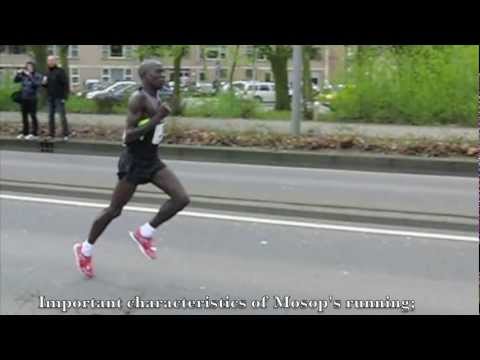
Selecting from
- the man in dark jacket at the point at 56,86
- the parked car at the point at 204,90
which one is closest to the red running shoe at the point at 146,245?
the man in dark jacket at the point at 56,86

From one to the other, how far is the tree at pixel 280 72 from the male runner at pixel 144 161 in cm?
1819

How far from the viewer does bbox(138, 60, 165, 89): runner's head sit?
536cm

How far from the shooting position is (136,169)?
217 inches

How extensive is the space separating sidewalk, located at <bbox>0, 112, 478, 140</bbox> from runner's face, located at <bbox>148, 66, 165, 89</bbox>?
995 cm

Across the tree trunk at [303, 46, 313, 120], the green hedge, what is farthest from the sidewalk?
the tree trunk at [303, 46, 313, 120]

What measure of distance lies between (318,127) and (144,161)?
39.1 feet

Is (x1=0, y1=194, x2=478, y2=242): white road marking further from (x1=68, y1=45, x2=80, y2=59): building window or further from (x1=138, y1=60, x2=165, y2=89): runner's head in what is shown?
(x1=68, y1=45, x2=80, y2=59): building window

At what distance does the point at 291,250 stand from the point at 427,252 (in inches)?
51.0

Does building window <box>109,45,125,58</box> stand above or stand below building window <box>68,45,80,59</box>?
below

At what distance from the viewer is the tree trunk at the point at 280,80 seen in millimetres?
25531

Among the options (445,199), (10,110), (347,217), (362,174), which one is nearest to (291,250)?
(347,217)

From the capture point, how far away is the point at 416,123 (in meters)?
18.1

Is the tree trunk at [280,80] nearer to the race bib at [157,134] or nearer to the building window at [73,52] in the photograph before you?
the building window at [73,52]

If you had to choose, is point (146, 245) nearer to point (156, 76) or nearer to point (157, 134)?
point (157, 134)
